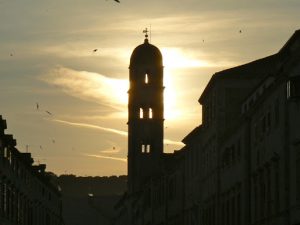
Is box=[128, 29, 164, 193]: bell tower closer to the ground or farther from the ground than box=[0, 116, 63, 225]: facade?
farther from the ground

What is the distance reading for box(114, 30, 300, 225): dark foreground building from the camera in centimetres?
5600

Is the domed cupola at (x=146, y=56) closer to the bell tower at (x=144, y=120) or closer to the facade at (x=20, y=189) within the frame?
the bell tower at (x=144, y=120)

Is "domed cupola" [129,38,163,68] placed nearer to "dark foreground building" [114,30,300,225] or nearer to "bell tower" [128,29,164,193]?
"bell tower" [128,29,164,193]

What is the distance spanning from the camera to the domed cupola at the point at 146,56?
565 feet

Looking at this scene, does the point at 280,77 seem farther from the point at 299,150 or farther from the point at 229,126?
the point at 229,126

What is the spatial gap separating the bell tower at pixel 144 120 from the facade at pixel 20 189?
16.4 meters

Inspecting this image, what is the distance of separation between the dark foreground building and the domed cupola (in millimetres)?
26420

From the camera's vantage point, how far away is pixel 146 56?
569 ft

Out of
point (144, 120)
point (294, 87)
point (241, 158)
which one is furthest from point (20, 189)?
point (144, 120)

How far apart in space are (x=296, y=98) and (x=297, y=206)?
4.73m

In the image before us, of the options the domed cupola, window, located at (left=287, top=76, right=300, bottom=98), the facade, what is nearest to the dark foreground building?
window, located at (left=287, top=76, right=300, bottom=98)

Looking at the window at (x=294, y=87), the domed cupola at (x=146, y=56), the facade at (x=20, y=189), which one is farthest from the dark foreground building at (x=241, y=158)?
the domed cupola at (x=146, y=56)

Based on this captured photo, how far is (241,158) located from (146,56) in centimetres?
10161

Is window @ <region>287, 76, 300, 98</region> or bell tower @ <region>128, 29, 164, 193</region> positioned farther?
bell tower @ <region>128, 29, 164, 193</region>
